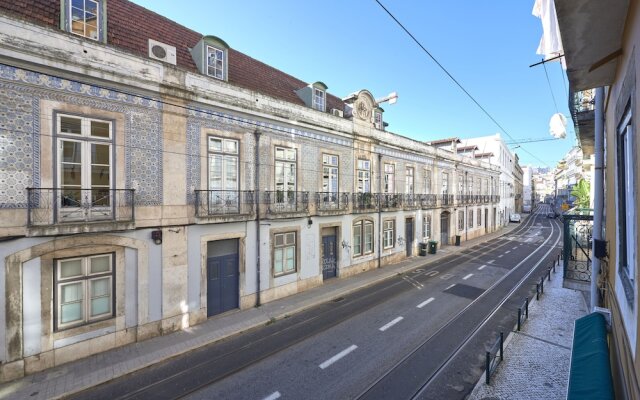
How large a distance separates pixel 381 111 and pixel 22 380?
65.2 feet

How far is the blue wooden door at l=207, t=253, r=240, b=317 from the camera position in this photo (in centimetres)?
1128

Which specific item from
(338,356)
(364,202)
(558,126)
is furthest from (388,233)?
(338,356)

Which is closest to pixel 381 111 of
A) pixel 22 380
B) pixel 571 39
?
pixel 571 39

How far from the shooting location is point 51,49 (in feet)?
26.0

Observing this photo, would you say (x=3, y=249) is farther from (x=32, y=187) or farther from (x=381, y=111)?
(x=381, y=111)

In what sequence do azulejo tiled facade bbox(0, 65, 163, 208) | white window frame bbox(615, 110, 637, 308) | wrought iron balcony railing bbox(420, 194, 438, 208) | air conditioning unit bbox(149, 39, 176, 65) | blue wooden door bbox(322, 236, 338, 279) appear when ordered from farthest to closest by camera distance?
wrought iron balcony railing bbox(420, 194, 438, 208) → blue wooden door bbox(322, 236, 338, 279) → air conditioning unit bbox(149, 39, 176, 65) → azulejo tiled facade bbox(0, 65, 163, 208) → white window frame bbox(615, 110, 637, 308)

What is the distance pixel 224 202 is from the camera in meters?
11.5

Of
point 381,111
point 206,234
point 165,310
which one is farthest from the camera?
point 381,111

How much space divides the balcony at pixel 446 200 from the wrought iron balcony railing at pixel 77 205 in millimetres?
23645

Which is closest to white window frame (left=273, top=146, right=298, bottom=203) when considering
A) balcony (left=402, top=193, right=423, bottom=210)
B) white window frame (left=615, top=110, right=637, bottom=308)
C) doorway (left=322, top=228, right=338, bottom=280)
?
doorway (left=322, top=228, right=338, bottom=280)

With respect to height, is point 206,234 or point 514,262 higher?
point 206,234

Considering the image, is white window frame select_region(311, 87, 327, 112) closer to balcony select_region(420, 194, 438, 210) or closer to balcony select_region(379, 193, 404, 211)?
balcony select_region(379, 193, 404, 211)

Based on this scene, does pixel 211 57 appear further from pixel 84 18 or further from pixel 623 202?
pixel 623 202

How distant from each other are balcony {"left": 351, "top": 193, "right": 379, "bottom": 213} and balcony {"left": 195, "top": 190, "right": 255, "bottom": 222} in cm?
685
